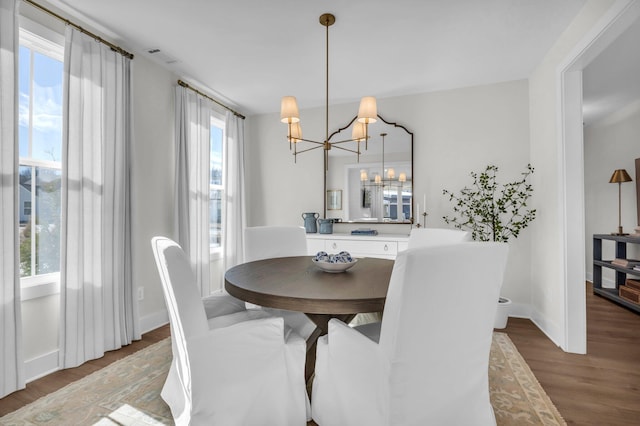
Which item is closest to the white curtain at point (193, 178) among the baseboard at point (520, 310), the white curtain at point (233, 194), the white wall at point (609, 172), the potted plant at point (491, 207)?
the white curtain at point (233, 194)

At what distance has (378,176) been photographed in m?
3.82

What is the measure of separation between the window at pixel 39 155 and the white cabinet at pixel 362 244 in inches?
93.1

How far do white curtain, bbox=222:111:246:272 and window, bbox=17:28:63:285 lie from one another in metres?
1.80

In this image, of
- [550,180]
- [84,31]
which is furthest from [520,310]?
[84,31]

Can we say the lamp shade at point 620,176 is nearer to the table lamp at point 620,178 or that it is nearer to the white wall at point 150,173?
the table lamp at point 620,178

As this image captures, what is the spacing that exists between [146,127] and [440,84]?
3.01 metres

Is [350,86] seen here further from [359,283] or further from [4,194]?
[4,194]

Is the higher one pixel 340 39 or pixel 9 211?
pixel 340 39

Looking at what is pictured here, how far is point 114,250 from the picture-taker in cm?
250

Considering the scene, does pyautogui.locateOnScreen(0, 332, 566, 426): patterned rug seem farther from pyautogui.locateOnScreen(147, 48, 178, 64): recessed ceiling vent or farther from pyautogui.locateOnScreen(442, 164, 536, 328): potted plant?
pyautogui.locateOnScreen(147, 48, 178, 64): recessed ceiling vent

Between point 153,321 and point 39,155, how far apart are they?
165 cm

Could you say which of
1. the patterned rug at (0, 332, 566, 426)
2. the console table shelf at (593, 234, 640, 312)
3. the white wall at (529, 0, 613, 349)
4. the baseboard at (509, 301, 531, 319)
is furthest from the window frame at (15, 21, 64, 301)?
the console table shelf at (593, 234, 640, 312)

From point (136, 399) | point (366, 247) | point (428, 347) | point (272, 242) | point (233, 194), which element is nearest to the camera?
point (428, 347)

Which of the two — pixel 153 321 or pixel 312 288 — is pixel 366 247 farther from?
pixel 153 321
